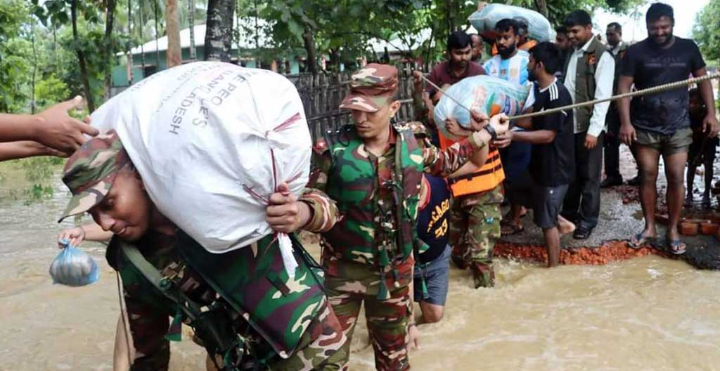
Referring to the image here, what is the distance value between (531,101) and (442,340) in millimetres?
Result: 1828

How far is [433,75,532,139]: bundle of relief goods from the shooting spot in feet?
12.9

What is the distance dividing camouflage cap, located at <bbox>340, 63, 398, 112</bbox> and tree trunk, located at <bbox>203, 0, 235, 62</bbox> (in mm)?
1894

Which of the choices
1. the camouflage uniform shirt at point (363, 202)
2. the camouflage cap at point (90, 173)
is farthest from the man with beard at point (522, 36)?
the camouflage cap at point (90, 173)

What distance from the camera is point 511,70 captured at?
488 centimetres

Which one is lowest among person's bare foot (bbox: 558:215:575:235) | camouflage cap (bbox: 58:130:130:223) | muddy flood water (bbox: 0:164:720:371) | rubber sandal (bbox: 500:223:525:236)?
muddy flood water (bbox: 0:164:720:371)

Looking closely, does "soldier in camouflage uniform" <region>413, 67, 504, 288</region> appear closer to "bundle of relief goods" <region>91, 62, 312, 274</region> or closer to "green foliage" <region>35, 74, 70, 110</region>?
"bundle of relief goods" <region>91, 62, 312, 274</region>

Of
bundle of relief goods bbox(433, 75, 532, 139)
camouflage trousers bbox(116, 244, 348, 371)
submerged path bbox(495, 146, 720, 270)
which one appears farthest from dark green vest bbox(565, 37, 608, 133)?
camouflage trousers bbox(116, 244, 348, 371)

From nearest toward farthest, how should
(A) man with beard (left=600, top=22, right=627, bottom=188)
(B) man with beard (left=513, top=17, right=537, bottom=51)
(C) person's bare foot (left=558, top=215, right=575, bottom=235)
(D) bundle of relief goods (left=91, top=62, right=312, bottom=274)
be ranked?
(D) bundle of relief goods (left=91, top=62, right=312, bottom=274), (C) person's bare foot (left=558, top=215, right=575, bottom=235), (B) man with beard (left=513, top=17, right=537, bottom=51), (A) man with beard (left=600, top=22, right=627, bottom=188)

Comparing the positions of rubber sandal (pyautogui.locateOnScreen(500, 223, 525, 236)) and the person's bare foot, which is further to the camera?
rubber sandal (pyautogui.locateOnScreen(500, 223, 525, 236))

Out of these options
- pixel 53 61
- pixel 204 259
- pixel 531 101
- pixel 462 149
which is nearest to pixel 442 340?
pixel 462 149

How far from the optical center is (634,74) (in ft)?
15.7

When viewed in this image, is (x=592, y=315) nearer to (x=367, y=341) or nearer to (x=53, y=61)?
(x=367, y=341)

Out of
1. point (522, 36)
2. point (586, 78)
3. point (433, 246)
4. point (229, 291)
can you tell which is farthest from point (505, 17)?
point (229, 291)

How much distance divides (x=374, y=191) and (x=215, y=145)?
4.15 ft
